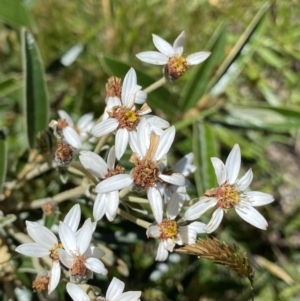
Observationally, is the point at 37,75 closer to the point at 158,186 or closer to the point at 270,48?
the point at 158,186

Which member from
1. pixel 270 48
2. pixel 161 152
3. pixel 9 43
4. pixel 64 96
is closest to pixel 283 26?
pixel 270 48

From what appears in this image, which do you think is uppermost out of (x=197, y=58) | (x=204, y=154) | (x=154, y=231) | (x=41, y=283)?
(x=197, y=58)

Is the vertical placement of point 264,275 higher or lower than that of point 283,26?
lower

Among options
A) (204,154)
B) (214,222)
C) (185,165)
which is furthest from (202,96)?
(214,222)

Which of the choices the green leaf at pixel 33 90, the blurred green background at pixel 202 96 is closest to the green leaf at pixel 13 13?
the blurred green background at pixel 202 96

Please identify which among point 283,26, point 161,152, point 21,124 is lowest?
point 21,124

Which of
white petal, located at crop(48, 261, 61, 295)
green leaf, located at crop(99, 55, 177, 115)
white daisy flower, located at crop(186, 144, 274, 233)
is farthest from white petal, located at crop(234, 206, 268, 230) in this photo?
green leaf, located at crop(99, 55, 177, 115)

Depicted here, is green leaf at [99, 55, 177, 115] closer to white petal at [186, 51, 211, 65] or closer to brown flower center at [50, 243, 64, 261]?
white petal at [186, 51, 211, 65]

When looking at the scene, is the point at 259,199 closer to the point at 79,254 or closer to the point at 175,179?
the point at 175,179
